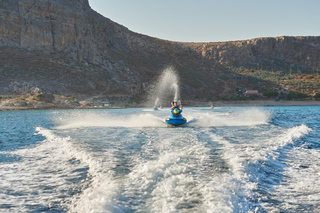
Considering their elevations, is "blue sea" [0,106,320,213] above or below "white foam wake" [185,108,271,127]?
above

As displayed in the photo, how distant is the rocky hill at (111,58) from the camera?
3046 inches

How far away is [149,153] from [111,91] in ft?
242

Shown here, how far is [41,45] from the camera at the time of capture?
8406cm

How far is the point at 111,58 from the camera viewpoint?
334 ft

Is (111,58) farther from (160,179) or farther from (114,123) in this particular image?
(160,179)

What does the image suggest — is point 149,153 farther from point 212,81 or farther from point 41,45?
point 212,81

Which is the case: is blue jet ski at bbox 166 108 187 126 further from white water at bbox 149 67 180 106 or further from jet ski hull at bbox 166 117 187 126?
white water at bbox 149 67 180 106

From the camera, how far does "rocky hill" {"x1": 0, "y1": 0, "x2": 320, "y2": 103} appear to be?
7738 centimetres

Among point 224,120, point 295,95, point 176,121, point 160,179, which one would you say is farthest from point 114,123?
point 295,95

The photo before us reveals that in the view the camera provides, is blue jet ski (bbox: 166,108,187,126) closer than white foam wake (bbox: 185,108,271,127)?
Yes

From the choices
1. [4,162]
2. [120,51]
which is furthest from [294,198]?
[120,51]

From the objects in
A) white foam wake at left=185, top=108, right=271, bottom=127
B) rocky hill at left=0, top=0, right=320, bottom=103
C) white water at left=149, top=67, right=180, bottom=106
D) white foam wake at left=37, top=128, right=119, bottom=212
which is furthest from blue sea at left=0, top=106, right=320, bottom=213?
white water at left=149, top=67, right=180, bottom=106

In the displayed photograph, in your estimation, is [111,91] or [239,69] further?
[239,69]

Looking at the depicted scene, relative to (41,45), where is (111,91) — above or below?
below
